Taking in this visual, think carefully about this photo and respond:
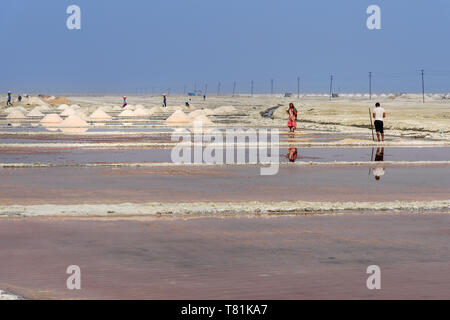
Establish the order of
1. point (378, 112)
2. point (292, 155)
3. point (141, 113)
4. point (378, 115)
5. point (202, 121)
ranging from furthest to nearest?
1. point (141, 113)
2. point (202, 121)
3. point (378, 115)
4. point (378, 112)
5. point (292, 155)

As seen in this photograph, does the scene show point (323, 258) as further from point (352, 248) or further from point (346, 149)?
point (346, 149)

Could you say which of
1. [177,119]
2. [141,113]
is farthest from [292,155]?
[141,113]

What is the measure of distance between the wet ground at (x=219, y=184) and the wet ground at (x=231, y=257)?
8.13ft

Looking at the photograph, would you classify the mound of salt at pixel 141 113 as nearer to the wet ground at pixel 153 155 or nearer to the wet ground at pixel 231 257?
the wet ground at pixel 153 155

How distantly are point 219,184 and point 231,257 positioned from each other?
25.1 ft

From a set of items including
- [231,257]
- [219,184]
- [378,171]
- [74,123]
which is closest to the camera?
[231,257]

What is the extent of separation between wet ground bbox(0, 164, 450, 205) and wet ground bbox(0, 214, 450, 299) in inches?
97.6

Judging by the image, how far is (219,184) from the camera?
16.1 m

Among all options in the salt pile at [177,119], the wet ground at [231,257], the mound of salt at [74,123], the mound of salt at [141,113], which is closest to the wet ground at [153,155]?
the wet ground at [231,257]

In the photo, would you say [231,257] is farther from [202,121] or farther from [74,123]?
[202,121]

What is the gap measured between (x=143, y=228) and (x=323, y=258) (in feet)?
9.45

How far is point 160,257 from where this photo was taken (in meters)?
8.44

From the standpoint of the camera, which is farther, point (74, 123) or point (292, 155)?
point (74, 123)
